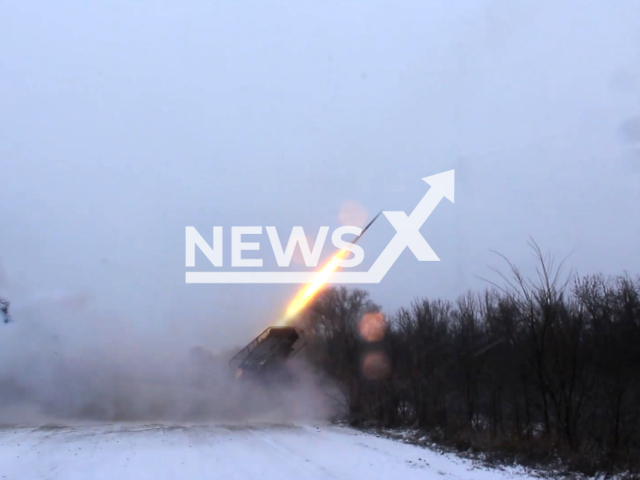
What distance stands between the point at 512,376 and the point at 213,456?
49.7ft

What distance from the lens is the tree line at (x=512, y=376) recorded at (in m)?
17.0

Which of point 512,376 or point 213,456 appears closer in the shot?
point 213,456

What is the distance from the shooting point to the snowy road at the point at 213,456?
479 inches

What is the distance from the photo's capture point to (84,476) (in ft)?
38.3

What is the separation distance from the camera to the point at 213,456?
14242 mm

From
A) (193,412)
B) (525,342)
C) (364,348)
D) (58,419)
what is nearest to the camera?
(525,342)

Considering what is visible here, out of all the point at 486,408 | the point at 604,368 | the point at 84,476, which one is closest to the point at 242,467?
the point at 84,476

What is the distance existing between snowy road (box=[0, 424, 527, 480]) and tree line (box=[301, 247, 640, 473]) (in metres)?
2.68

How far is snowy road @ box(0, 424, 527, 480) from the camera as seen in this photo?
1216cm

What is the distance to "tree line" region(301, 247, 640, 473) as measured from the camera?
1695cm

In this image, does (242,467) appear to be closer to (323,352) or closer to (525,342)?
(525,342)

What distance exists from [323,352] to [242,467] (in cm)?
2796

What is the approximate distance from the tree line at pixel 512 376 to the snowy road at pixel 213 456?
268cm

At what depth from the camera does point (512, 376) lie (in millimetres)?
25422
